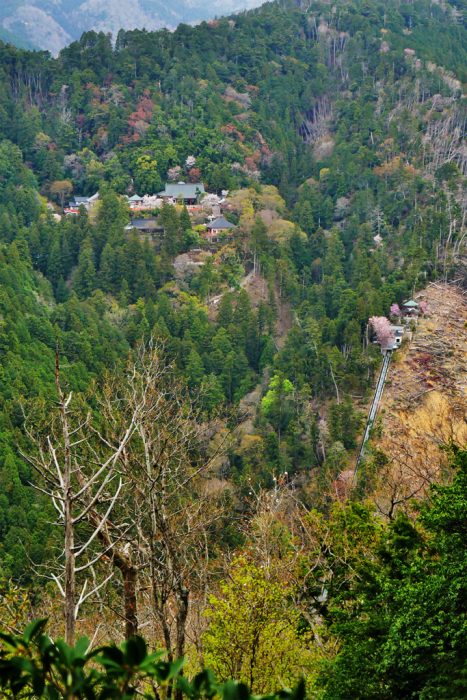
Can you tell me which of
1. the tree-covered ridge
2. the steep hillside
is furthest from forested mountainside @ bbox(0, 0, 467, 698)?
the steep hillside

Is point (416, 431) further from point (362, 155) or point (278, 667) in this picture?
point (362, 155)

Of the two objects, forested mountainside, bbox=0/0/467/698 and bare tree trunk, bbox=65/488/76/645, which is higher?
bare tree trunk, bbox=65/488/76/645

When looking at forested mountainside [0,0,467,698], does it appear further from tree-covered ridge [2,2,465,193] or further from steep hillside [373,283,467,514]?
steep hillside [373,283,467,514]

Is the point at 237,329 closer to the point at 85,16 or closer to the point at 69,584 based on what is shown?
the point at 69,584

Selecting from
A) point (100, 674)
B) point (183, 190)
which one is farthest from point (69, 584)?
point (183, 190)

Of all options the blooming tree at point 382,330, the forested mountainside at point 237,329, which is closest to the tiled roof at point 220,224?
the forested mountainside at point 237,329

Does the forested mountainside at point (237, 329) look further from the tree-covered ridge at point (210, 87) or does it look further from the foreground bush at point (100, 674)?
the foreground bush at point (100, 674)
